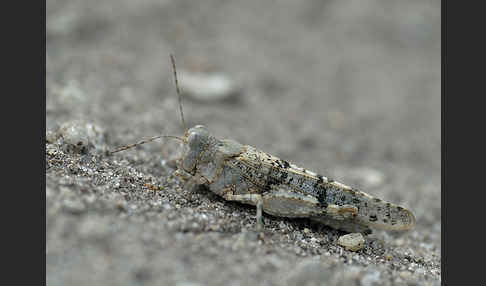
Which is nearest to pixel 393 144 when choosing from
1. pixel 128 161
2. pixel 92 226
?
pixel 128 161

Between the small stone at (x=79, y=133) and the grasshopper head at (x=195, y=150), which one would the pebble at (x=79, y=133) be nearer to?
the small stone at (x=79, y=133)

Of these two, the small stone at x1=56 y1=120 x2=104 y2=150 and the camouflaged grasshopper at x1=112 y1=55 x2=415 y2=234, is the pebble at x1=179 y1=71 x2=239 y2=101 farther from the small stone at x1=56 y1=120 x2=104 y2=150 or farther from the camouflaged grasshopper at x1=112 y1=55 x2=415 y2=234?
the camouflaged grasshopper at x1=112 y1=55 x2=415 y2=234

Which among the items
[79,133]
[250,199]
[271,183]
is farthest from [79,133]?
[271,183]

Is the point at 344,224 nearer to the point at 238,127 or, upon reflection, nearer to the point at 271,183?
the point at 271,183

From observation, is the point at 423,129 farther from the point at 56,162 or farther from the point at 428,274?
the point at 56,162

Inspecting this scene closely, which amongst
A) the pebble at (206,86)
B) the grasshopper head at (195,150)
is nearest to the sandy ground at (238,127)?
the pebble at (206,86)
